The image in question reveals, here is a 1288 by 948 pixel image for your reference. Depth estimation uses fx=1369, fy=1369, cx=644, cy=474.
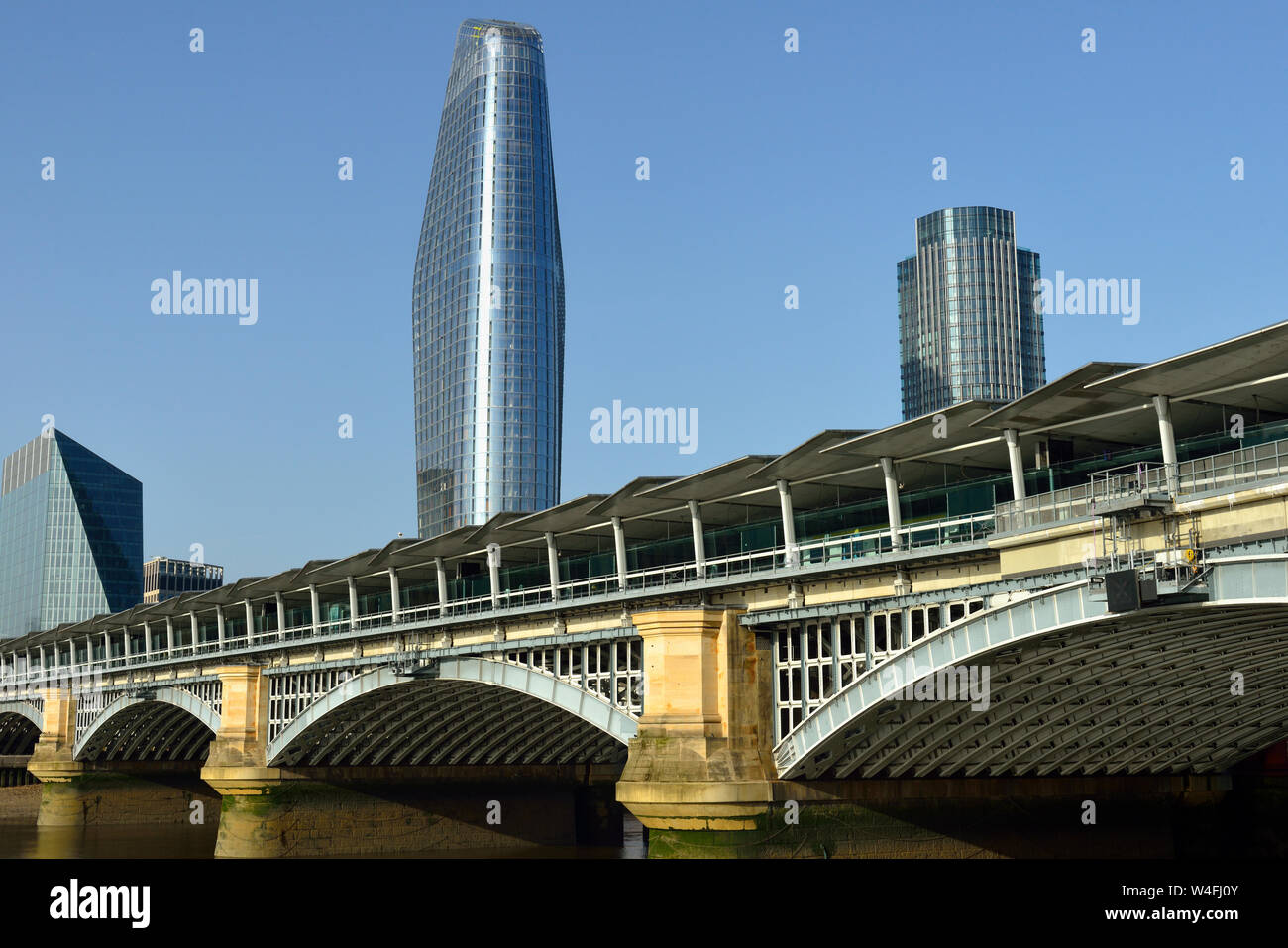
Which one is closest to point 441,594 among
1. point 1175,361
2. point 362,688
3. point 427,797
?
point 362,688

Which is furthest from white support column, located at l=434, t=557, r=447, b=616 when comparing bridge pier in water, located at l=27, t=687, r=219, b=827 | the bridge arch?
the bridge arch

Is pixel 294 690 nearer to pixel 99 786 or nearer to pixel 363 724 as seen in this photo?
pixel 363 724

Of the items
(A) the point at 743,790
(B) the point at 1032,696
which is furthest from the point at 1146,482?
(A) the point at 743,790

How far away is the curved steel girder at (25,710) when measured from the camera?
100756 mm

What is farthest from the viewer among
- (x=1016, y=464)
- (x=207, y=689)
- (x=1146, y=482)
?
(x=207, y=689)

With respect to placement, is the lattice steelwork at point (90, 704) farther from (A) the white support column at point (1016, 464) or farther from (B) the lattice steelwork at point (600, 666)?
(A) the white support column at point (1016, 464)

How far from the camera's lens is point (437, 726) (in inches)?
2623

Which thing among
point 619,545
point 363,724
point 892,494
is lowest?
point 363,724

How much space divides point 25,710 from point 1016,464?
9151cm

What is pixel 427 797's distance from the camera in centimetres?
7050

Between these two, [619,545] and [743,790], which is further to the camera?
[619,545]
